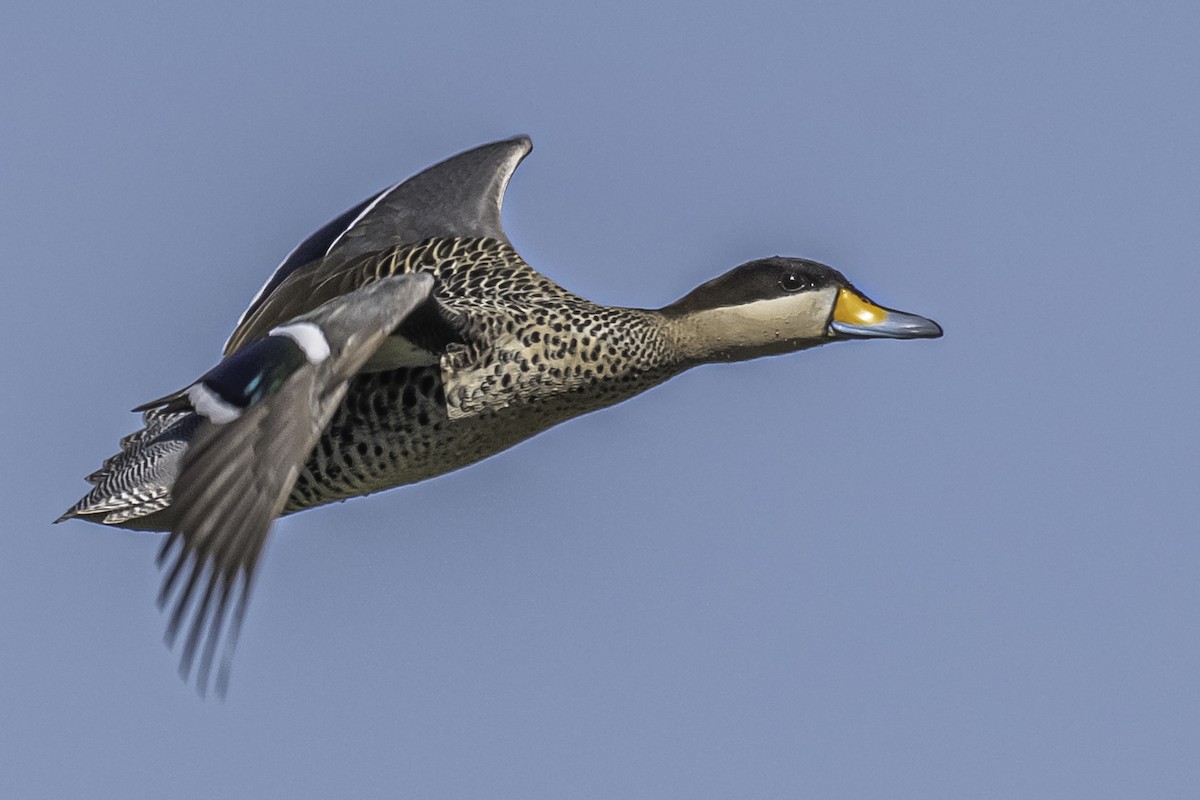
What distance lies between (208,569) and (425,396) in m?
1.95

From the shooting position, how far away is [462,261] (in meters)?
10.0

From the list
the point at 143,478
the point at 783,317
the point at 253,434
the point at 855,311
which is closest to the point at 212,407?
the point at 253,434

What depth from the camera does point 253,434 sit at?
25.2 ft

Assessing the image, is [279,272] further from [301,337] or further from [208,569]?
[208,569]

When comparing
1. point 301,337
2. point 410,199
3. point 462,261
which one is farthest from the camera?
point 410,199

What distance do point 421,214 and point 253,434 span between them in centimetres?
314

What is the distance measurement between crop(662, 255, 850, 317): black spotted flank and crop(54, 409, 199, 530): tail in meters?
2.33

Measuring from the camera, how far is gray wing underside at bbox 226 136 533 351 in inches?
413

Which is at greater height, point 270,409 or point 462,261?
point 462,261

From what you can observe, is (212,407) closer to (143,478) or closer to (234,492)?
(234,492)

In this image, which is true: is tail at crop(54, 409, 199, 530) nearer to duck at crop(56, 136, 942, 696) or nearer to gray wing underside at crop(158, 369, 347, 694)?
duck at crop(56, 136, 942, 696)

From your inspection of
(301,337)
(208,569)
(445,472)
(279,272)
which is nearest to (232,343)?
(279,272)

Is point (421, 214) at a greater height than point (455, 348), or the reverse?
point (421, 214)

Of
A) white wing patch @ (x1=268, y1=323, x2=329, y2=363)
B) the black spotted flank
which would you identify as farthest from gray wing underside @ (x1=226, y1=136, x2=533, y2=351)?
white wing patch @ (x1=268, y1=323, x2=329, y2=363)
